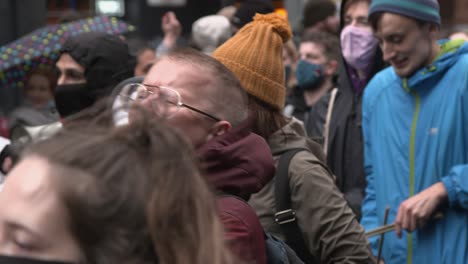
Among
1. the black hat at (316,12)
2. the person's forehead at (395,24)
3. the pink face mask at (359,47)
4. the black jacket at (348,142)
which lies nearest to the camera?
A: the person's forehead at (395,24)

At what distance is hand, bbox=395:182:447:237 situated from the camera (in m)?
4.22

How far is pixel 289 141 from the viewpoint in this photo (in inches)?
147

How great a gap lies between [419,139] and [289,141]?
0.96m

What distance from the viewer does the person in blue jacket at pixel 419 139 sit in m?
4.27

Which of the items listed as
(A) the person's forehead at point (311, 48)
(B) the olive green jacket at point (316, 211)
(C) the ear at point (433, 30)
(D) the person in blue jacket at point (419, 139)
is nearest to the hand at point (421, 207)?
(D) the person in blue jacket at point (419, 139)

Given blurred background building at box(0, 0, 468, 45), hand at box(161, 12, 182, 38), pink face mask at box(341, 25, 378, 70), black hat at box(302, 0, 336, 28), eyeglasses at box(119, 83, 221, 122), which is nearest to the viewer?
eyeglasses at box(119, 83, 221, 122)

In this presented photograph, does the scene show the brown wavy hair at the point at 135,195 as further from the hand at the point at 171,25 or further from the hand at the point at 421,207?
the hand at the point at 171,25

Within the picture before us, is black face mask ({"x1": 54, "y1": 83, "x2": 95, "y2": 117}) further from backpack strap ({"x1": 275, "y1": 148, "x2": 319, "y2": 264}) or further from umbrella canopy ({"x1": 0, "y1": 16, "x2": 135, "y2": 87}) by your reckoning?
backpack strap ({"x1": 275, "y1": 148, "x2": 319, "y2": 264})

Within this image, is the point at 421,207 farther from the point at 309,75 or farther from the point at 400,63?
the point at 309,75

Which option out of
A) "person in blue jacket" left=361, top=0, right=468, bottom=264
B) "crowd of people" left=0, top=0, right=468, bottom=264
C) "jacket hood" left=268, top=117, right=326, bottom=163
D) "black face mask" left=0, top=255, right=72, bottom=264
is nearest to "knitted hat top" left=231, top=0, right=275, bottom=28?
"crowd of people" left=0, top=0, right=468, bottom=264

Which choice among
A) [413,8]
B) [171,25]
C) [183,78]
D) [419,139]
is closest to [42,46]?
[413,8]

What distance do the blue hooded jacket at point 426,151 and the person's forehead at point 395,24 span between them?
0.20 metres

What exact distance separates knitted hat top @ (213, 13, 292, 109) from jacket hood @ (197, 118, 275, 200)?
99cm

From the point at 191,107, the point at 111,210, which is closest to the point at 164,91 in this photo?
the point at 191,107
